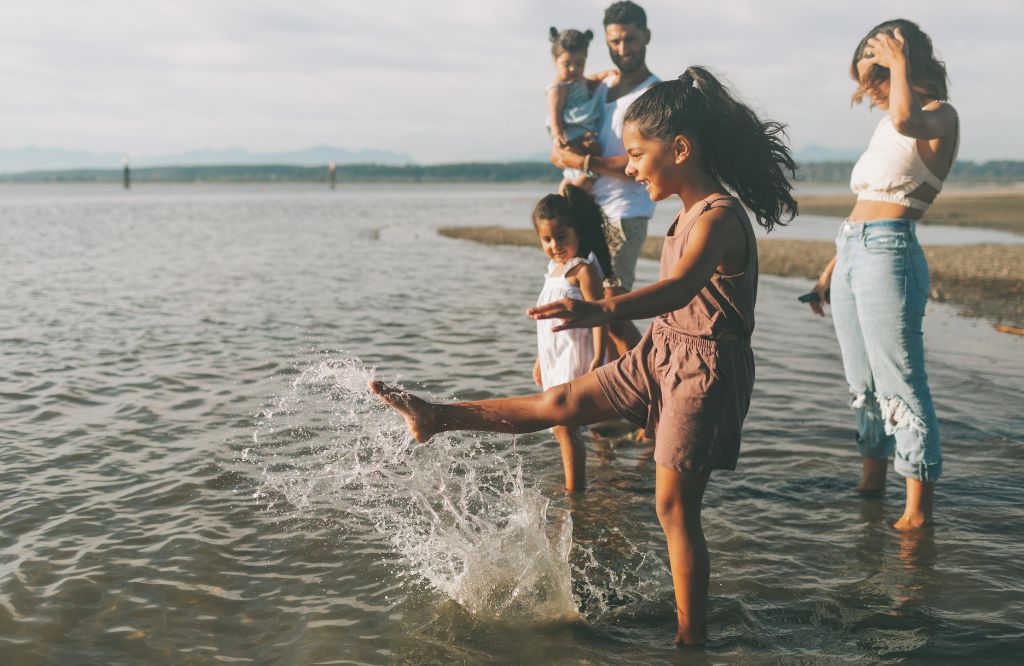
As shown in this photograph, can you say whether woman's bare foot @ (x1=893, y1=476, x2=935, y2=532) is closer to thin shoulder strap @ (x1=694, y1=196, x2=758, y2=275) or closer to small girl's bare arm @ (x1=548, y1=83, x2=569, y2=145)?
thin shoulder strap @ (x1=694, y1=196, x2=758, y2=275)

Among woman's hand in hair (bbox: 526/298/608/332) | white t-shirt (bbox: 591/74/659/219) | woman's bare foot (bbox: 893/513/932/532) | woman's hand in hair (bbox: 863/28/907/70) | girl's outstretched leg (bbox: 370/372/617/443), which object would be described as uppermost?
woman's hand in hair (bbox: 863/28/907/70)

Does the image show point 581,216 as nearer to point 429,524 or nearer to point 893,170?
point 893,170

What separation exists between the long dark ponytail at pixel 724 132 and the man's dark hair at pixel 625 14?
7.76ft

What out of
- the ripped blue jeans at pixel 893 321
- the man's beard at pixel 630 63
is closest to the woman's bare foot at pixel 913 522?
the ripped blue jeans at pixel 893 321

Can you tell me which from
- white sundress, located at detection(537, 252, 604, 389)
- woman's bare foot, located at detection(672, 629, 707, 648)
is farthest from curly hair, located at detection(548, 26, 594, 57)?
woman's bare foot, located at detection(672, 629, 707, 648)

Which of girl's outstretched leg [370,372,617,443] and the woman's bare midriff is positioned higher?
the woman's bare midriff

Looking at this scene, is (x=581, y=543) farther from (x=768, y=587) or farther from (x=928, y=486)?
(x=928, y=486)

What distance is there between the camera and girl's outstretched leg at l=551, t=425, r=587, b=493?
4895 mm

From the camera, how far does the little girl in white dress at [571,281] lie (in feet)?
15.5

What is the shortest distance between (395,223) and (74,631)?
30241 mm

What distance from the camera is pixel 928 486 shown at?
14.4 ft

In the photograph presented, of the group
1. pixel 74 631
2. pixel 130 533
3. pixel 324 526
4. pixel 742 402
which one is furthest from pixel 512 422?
pixel 130 533

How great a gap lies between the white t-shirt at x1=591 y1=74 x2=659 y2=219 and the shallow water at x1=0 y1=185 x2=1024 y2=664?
171 cm

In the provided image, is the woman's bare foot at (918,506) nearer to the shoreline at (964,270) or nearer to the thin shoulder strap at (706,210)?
the thin shoulder strap at (706,210)
